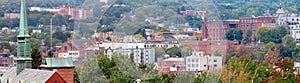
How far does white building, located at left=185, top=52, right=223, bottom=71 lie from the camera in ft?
111

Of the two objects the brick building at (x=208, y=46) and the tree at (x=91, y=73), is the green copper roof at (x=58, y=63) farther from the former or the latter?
the brick building at (x=208, y=46)

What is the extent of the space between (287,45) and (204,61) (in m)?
114

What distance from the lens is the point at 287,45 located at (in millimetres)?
150875

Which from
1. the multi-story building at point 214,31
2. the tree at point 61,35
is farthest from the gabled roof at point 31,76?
the tree at point 61,35

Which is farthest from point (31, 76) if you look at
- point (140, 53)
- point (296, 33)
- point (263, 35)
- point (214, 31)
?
point (296, 33)

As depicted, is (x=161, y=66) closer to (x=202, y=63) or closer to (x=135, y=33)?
(x=135, y=33)

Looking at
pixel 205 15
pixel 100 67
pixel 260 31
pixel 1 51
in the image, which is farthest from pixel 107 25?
pixel 260 31

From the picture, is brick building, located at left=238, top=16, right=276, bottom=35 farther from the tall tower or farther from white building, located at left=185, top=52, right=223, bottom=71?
white building, located at left=185, top=52, right=223, bottom=71

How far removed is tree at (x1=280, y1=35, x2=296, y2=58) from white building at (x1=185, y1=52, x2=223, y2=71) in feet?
336

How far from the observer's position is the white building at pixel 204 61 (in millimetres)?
33934

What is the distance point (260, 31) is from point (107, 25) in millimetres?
136072

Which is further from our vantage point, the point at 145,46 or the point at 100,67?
the point at 100,67

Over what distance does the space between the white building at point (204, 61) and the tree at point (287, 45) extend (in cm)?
10243

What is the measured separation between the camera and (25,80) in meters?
37.1
